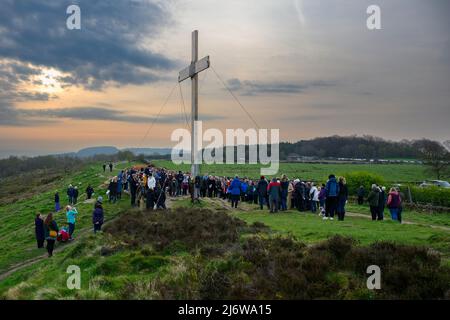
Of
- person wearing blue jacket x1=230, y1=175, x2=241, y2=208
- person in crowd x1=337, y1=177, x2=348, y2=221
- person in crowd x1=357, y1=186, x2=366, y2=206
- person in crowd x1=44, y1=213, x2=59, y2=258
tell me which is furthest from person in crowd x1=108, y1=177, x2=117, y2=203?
person in crowd x1=357, y1=186, x2=366, y2=206

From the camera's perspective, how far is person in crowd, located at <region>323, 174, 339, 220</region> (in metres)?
19.0

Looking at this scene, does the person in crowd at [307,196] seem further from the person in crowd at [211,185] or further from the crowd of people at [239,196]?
the person in crowd at [211,185]

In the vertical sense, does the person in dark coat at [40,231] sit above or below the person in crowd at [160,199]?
below

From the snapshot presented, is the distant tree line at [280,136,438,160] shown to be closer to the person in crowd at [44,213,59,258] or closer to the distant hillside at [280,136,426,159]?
the distant hillside at [280,136,426,159]

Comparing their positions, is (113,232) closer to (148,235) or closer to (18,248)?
(148,235)

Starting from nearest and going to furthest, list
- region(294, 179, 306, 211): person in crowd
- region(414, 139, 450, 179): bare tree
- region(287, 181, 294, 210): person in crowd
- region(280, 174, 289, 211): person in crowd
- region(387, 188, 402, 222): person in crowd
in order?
region(387, 188, 402, 222): person in crowd → region(280, 174, 289, 211): person in crowd → region(294, 179, 306, 211): person in crowd → region(287, 181, 294, 210): person in crowd → region(414, 139, 450, 179): bare tree

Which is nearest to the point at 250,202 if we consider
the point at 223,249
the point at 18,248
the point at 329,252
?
the point at 18,248

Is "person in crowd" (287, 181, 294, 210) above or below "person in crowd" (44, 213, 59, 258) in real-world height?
above


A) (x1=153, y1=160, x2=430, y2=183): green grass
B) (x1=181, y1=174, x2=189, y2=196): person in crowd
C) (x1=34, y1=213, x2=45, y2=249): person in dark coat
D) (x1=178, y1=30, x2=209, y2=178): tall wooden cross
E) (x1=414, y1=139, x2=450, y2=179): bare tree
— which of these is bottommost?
(x1=34, y1=213, x2=45, y2=249): person in dark coat

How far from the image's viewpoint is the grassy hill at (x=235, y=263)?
8.42m

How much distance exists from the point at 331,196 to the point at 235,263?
33.5 ft

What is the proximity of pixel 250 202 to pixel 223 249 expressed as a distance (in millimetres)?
16778

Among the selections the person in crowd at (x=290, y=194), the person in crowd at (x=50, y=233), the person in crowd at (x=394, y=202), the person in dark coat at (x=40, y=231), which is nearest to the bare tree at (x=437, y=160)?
the person in crowd at (x=290, y=194)
